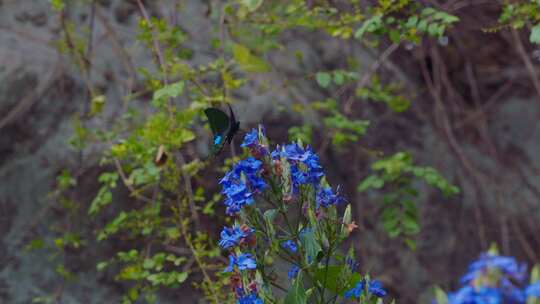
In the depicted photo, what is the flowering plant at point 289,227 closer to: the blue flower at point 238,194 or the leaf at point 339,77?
the blue flower at point 238,194

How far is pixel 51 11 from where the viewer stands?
341cm

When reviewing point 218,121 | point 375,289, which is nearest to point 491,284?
point 375,289

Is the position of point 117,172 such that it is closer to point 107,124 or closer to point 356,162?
point 107,124

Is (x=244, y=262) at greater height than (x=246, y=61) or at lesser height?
lesser

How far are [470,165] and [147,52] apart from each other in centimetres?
147

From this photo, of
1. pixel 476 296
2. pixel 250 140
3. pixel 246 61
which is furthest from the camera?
pixel 246 61

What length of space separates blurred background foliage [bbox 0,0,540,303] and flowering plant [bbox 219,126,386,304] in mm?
763

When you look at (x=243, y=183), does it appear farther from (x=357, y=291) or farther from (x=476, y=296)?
(x=476, y=296)

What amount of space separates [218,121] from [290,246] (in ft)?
1.22

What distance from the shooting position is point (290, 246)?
1.81m

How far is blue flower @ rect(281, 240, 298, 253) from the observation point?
180 cm

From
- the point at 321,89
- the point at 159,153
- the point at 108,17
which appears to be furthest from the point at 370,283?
the point at 108,17

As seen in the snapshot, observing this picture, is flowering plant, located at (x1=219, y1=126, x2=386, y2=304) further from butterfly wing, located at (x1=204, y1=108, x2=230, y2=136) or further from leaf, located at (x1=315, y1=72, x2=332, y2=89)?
leaf, located at (x1=315, y1=72, x2=332, y2=89)

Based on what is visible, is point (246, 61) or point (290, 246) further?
point (246, 61)
